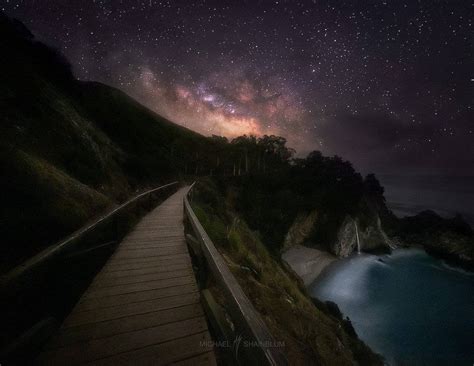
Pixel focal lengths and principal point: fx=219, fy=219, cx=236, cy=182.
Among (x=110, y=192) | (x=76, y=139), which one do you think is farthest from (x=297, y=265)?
(x=76, y=139)

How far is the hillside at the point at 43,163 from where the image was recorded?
4.10 meters

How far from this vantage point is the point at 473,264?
3694 centimetres

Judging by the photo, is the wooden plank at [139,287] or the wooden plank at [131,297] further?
the wooden plank at [139,287]

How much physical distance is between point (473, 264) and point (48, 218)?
56.1 metres

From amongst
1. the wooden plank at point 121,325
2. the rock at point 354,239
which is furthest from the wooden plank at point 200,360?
the rock at point 354,239

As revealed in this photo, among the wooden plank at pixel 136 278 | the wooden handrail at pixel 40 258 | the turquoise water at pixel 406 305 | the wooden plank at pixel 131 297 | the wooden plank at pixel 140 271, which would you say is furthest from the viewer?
the turquoise water at pixel 406 305

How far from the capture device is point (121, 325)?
2592 mm

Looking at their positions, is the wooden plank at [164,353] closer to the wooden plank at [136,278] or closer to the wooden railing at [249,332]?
the wooden railing at [249,332]

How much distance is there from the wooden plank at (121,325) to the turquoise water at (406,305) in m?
21.1

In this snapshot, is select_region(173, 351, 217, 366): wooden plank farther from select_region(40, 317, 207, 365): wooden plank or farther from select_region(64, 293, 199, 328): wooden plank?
select_region(64, 293, 199, 328): wooden plank

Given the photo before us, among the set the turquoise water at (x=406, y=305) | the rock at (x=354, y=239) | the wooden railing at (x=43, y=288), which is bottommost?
the turquoise water at (x=406, y=305)

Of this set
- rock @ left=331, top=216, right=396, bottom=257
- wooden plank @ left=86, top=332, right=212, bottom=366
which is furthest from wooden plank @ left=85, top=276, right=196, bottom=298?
rock @ left=331, top=216, right=396, bottom=257

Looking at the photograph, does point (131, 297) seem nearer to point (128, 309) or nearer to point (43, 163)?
point (128, 309)

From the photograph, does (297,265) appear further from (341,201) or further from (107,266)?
(107,266)
